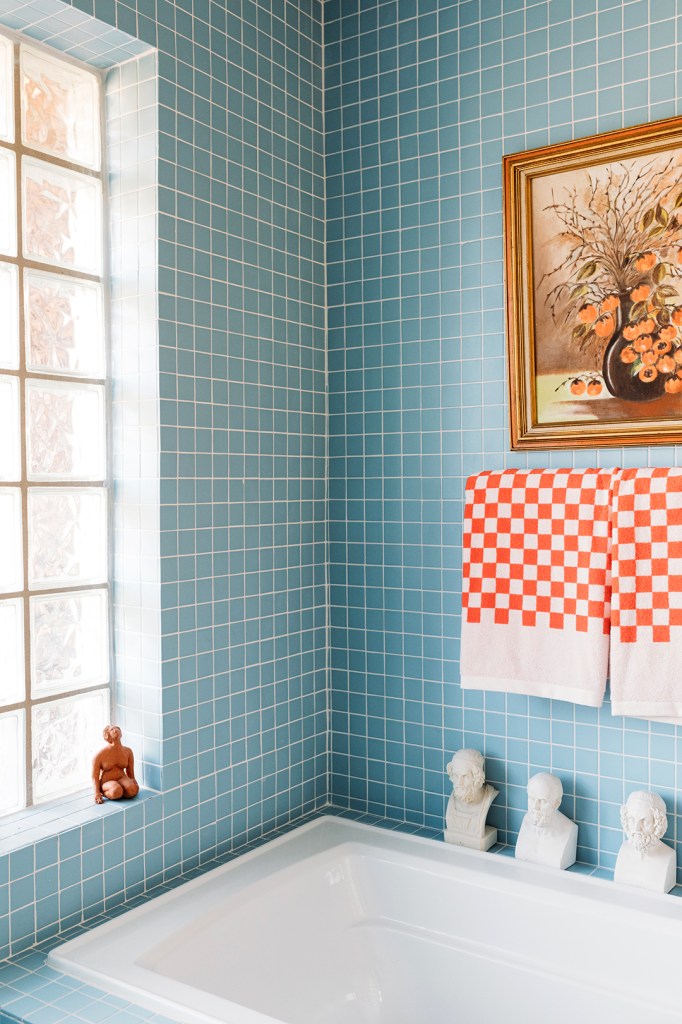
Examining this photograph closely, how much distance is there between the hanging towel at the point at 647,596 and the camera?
167cm

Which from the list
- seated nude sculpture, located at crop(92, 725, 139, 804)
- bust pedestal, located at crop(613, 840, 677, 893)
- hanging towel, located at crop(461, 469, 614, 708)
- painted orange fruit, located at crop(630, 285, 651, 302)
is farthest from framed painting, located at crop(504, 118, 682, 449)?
seated nude sculpture, located at crop(92, 725, 139, 804)

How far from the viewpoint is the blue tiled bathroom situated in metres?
1.77

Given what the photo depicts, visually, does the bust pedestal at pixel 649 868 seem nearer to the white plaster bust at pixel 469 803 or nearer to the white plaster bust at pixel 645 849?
the white plaster bust at pixel 645 849

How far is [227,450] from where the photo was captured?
1.93 meters

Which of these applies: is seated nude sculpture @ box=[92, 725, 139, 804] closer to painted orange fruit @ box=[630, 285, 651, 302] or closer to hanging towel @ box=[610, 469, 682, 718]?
hanging towel @ box=[610, 469, 682, 718]

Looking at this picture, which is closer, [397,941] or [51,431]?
[51,431]

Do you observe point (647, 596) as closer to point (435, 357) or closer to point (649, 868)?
point (649, 868)

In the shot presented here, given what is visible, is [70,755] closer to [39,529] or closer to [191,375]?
[39,529]

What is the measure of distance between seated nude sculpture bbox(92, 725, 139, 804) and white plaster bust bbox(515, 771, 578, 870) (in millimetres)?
811

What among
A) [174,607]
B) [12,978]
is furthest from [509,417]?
[12,978]

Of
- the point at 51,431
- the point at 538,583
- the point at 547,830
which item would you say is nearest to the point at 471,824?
the point at 547,830

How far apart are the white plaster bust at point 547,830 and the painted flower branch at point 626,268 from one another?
0.84 meters

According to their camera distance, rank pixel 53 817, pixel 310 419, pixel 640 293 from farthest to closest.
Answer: pixel 310 419 → pixel 640 293 → pixel 53 817

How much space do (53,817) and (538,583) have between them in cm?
104
